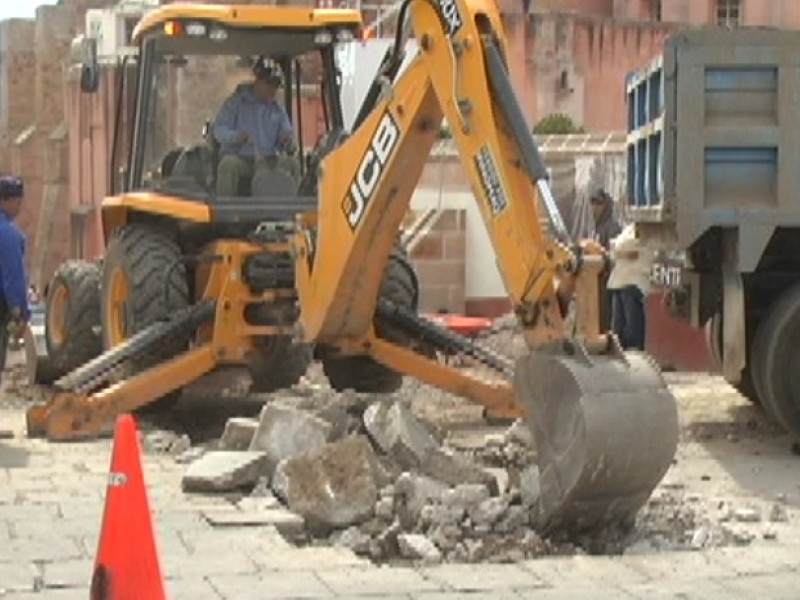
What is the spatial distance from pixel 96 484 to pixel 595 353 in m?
2.73

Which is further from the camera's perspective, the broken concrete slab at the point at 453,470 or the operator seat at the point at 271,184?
the operator seat at the point at 271,184

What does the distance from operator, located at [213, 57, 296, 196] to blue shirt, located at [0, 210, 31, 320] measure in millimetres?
1436

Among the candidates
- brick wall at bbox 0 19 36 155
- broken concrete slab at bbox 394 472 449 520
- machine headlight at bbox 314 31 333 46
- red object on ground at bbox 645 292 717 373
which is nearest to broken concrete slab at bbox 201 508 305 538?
broken concrete slab at bbox 394 472 449 520

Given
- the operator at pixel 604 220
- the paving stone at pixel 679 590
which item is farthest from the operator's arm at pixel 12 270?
the operator at pixel 604 220

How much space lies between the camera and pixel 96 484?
8406mm

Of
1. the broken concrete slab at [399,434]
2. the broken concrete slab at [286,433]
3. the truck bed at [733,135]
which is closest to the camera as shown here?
the broken concrete slab at [399,434]

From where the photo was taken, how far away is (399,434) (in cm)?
841

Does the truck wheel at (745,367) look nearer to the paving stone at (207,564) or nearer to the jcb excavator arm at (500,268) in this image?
the jcb excavator arm at (500,268)

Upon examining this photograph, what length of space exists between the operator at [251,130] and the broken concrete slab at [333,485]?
3.58 metres

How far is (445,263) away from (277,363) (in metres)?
8.00

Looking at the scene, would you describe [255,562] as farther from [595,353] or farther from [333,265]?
[333,265]

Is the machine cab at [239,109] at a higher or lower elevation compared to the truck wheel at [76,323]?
higher

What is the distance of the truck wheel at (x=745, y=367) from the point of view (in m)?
10.3

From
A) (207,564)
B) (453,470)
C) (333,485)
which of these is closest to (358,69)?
(453,470)
